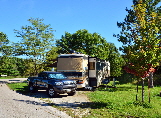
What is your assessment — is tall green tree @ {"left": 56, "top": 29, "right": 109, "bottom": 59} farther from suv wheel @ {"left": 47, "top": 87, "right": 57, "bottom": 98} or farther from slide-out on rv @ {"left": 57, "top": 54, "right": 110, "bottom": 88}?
suv wheel @ {"left": 47, "top": 87, "right": 57, "bottom": 98}

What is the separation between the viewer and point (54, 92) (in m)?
11.6

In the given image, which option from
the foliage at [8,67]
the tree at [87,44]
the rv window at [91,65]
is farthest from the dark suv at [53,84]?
the foliage at [8,67]

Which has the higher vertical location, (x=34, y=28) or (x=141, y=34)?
(x=34, y=28)

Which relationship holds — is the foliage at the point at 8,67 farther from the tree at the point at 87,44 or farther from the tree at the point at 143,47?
the tree at the point at 143,47

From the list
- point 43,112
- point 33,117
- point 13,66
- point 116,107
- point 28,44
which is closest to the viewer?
point 33,117

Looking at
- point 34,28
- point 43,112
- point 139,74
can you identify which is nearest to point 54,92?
point 43,112

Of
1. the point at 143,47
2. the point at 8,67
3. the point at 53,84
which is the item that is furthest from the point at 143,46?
the point at 8,67

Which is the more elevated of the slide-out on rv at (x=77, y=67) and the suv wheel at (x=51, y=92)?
the slide-out on rv at (x=77, y=67)

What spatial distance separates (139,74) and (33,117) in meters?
5.90

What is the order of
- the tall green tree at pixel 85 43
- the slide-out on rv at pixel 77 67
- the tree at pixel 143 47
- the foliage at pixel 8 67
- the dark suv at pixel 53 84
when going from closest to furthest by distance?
the tree at pixel 143 47 < the dark suv at pixel 53 84 < the slide-out on rv at pixel 77 67 < the tall green tree at pixel 85 43 < the foliage at pixel 8 67

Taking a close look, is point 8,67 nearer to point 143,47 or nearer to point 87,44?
point 87,44

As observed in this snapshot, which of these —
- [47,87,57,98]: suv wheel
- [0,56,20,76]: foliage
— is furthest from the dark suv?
[0,56,20,76]: foliage

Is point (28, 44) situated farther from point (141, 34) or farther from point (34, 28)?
point (141, 34)

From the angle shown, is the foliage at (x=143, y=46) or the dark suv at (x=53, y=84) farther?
the dark suv at (x=53, y=84)
